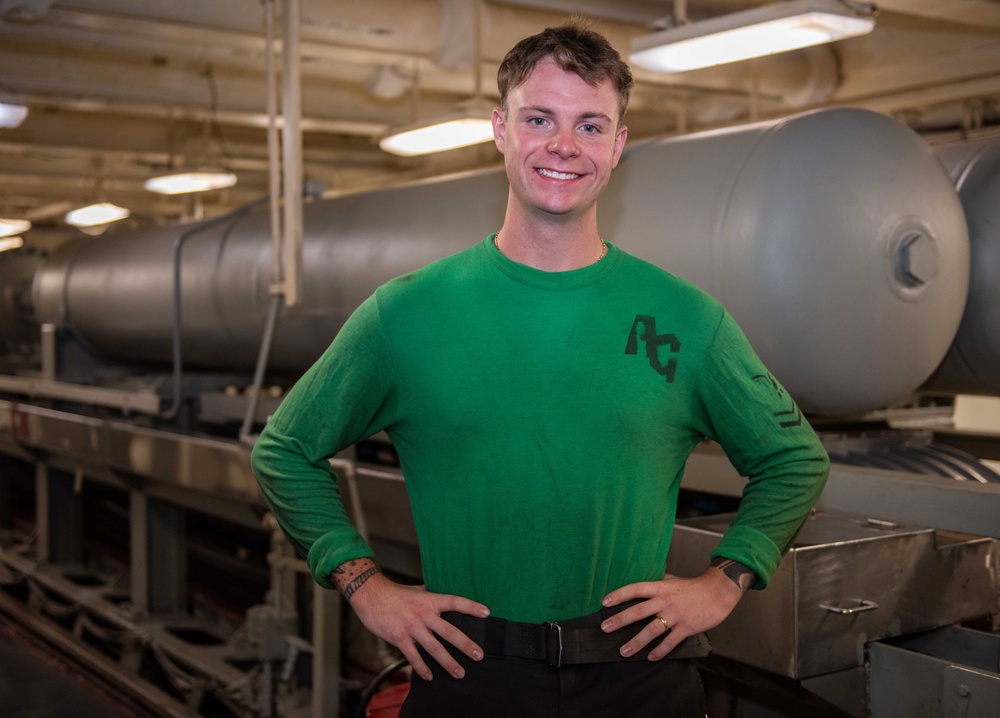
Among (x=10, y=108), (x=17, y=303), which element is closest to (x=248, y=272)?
(x=10, y=108)

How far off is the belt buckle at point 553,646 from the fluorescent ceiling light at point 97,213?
18.1ft

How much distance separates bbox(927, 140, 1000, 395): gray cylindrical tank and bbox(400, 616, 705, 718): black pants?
3.80 ft

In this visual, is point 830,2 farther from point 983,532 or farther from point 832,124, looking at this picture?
point 983,532

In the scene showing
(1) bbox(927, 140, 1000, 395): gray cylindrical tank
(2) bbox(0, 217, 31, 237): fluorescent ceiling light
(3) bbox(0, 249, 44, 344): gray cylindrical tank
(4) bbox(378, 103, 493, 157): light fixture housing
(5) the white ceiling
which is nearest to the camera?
(1) bbox(927, 140, 1000, 395): gray cylindrical tank

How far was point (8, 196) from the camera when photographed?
10.1 m

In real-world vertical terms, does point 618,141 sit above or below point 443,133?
below

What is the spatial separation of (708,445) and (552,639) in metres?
1.12

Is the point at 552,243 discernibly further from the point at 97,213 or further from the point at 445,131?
the point at 97,213

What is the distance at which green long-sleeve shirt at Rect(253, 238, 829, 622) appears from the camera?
47.5 inches

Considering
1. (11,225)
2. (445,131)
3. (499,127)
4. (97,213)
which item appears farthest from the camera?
(11,225)

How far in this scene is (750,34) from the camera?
2.51 meters

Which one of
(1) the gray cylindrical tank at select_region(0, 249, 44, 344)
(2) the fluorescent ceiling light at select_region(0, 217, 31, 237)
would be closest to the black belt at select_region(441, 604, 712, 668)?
(1) the gray cylindrical tank at select_region(0, 249, 44, 344)

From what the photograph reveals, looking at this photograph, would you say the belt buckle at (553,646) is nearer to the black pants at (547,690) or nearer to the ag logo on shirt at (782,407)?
the black pants at (547,690)

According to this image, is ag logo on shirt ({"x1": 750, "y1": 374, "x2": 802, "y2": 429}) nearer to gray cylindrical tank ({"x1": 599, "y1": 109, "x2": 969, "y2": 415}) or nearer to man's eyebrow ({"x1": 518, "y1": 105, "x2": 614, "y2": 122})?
man's eyebrow ({"x1": 518, "y1": 105, "x2": 614, "y2": 122})
